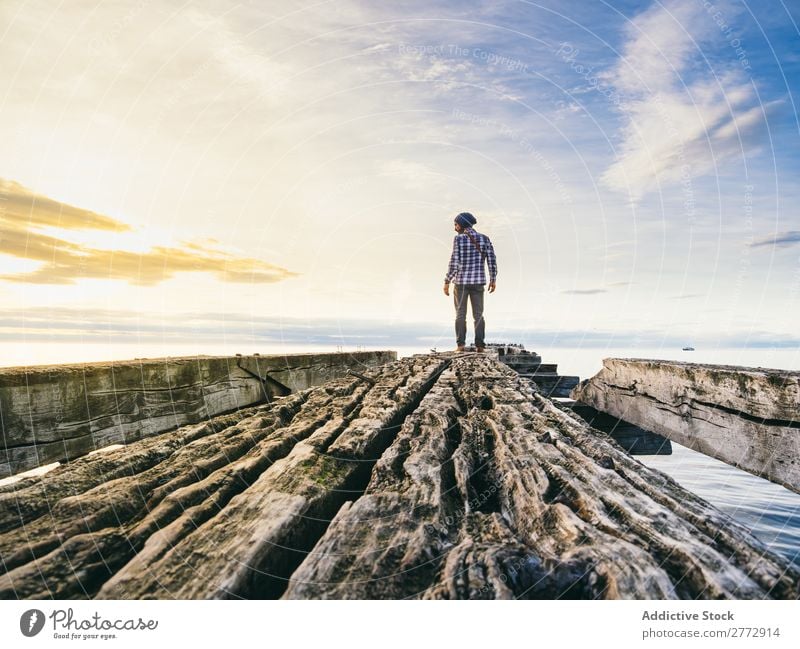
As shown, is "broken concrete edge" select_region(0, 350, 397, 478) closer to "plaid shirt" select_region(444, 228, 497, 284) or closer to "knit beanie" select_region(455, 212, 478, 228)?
"plaid shirt" select_region(444, 228, 497, 284)

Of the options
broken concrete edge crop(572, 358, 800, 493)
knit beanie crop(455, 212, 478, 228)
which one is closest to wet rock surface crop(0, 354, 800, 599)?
broken concrete edge crop(572, 358, 800, 493)

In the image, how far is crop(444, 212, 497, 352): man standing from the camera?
9.94 m

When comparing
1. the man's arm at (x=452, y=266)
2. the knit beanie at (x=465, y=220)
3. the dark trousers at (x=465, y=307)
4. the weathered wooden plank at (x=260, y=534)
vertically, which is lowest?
the weathered wooden plank at (x=260, y=534)

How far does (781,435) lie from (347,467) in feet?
8.17

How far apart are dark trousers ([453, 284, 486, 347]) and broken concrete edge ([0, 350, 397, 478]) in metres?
5.69

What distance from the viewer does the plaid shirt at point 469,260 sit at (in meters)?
9.96

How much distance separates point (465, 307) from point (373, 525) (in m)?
8.67

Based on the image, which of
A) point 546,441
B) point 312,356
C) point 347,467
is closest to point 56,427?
point 347,467

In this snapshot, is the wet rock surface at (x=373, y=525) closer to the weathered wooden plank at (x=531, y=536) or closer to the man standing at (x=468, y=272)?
the weathered wooden plank at (x=531, y=536)

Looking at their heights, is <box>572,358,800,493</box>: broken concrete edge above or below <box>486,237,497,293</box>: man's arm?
below

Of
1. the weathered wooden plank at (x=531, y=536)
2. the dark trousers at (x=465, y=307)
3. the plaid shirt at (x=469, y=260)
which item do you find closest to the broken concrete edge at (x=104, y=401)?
the weathered wooden plank at (x=531, y=536)

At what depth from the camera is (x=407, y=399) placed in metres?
3.18

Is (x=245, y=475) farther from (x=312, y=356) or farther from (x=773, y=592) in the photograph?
(x=312, y=356)

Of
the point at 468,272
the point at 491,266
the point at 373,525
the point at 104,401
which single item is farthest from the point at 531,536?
the point at 491,266
